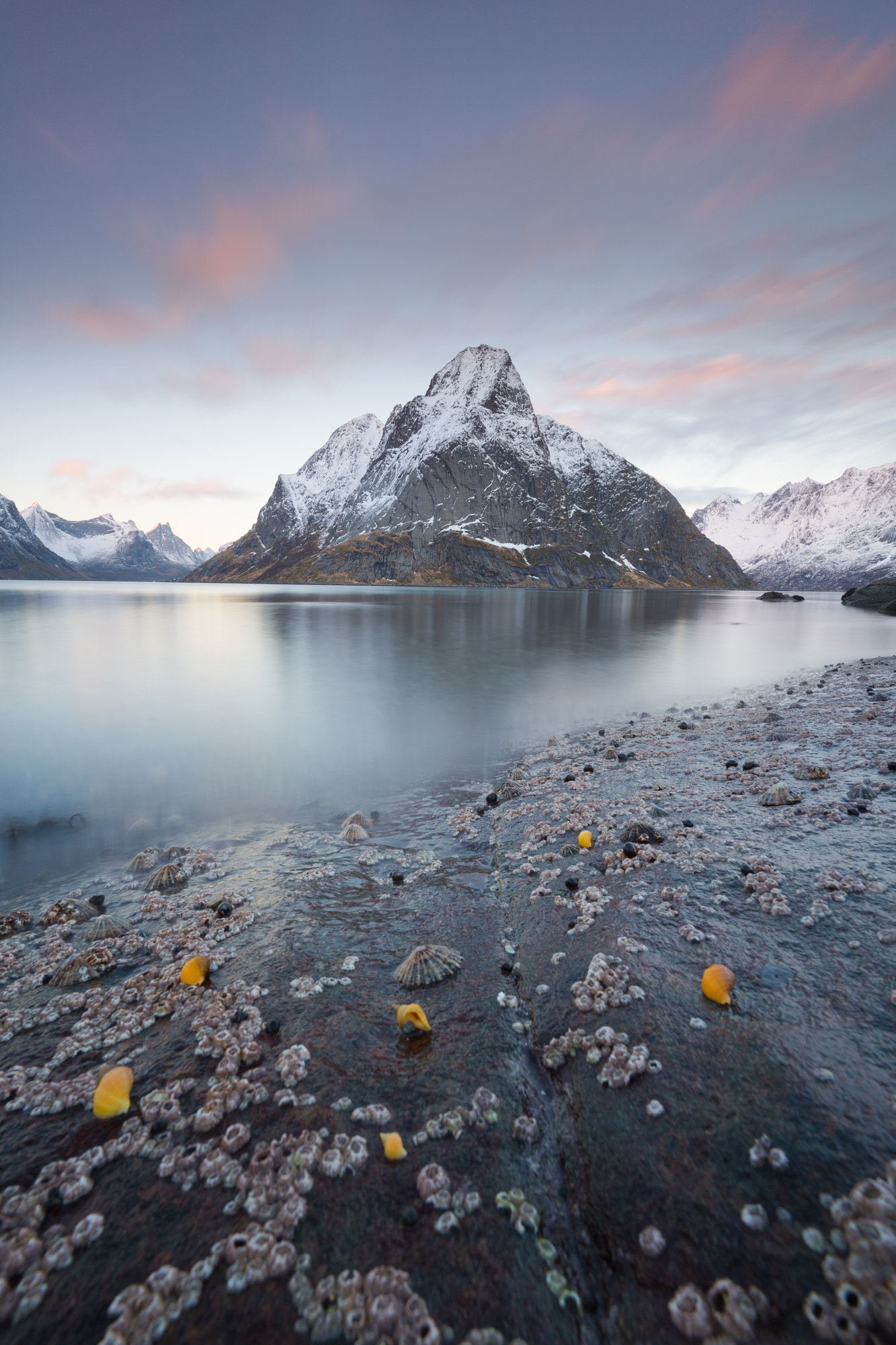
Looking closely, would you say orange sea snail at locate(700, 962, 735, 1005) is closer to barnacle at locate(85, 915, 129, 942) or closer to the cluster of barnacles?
the cluster of barnacles

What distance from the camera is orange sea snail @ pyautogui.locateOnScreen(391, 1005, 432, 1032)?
645 centimetres

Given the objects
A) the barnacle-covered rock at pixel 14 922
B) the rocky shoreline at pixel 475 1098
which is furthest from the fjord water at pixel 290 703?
the rocky shoreline at pixel 475 1098

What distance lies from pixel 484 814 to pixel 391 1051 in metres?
7.75

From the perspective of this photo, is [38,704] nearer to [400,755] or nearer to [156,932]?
[400,755]

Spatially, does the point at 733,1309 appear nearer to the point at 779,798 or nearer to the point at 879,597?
the point at 779,798

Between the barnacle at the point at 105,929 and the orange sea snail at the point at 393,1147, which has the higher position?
the orange sea snail at the point at 393,1147

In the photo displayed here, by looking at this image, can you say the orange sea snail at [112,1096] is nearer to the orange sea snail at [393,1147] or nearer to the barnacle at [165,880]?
the orange sea snail at [393,1147]

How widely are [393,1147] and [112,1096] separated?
3188mm

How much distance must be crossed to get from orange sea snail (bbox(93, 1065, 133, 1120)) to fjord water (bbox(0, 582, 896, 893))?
8.57 m

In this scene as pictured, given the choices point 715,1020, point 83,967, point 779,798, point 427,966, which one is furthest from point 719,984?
point 83,967

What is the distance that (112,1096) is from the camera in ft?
18.1

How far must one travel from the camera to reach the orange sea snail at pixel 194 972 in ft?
24.6

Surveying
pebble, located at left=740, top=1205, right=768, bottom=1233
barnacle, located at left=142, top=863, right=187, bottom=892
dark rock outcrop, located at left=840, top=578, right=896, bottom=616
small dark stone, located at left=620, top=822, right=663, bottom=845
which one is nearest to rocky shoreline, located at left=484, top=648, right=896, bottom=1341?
pebble, located at left=740, top=1205, right=768, bottom=1233

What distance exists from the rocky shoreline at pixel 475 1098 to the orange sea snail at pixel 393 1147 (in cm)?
6
